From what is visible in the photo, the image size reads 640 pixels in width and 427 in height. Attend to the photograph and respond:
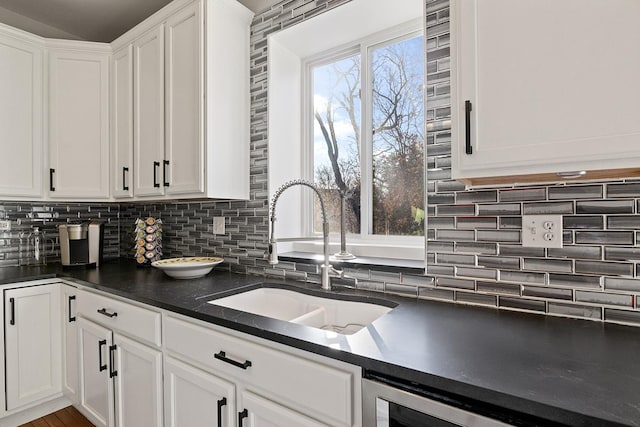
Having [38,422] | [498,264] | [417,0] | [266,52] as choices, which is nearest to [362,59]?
[417,0]

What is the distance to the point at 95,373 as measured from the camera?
6.00 feet

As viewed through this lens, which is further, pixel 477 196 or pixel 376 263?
pixel 376 263

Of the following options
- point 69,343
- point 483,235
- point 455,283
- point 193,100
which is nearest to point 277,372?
point 455,283

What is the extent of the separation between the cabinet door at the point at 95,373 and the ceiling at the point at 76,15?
212 centimetres

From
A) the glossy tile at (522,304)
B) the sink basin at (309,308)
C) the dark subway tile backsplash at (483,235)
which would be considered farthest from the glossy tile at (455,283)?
the sink basin at (309,308)

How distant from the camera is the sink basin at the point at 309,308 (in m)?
1.43

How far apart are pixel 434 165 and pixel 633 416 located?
97cm

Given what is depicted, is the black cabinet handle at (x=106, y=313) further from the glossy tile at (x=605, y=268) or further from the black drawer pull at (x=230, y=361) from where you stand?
the glossy tile at (x=605, y=268)

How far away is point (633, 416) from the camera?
59 cm

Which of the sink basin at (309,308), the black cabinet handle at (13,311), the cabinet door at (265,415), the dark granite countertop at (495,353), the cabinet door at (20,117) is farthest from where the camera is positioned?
the cabinet door at (20,117)

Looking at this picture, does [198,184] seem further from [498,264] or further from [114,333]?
[498,264]

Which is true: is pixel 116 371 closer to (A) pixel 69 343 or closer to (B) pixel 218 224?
(A) pixel 69 343

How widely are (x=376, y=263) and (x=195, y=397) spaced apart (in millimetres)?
920

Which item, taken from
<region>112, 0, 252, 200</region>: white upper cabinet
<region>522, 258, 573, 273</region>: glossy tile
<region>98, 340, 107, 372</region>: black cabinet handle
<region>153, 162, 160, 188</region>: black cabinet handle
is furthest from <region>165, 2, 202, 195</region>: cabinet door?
<region>522, 258, 573, 273</region>: glossy tile
